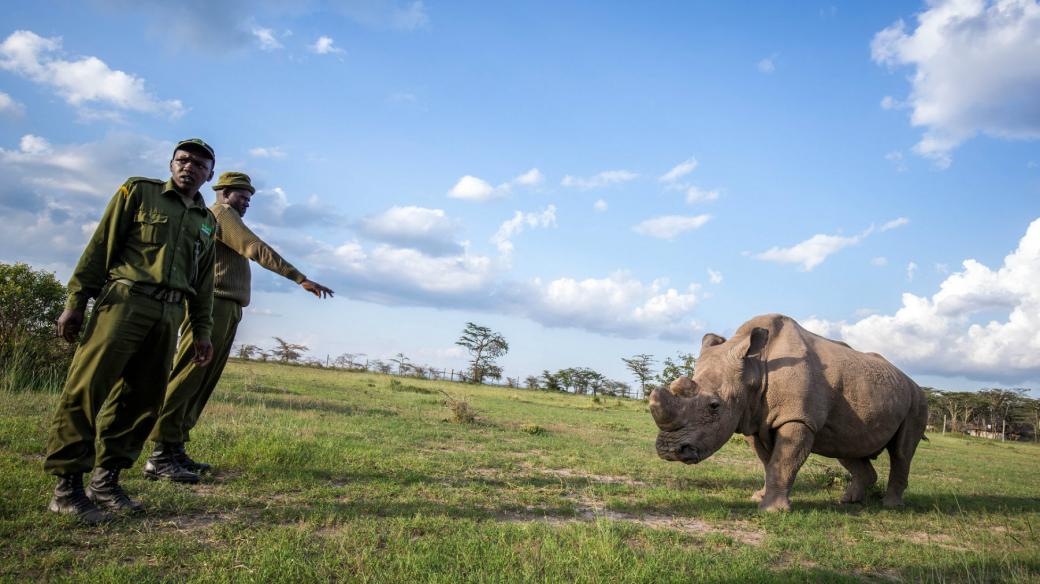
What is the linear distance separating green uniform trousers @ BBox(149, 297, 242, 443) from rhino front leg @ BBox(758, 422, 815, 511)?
5.51 meters

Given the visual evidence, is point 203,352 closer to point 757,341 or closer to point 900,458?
point 757,341

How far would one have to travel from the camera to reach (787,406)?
5.57m

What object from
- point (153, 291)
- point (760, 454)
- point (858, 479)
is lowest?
point (858, 479)

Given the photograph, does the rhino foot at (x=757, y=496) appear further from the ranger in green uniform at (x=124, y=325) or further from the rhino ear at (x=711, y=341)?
the ranger in green uniform at (x=124, y=325)

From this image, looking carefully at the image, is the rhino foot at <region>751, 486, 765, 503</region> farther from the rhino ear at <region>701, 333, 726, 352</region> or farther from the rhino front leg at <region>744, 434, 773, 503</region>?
the rhino ear at <region>701, 333, 726, 352</region>

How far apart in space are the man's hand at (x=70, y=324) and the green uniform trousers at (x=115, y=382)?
7cm

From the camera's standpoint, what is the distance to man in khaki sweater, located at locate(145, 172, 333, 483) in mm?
4891

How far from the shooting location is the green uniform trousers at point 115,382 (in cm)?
364

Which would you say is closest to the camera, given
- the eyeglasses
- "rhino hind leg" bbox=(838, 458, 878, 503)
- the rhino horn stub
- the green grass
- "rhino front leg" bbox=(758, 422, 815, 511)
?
the green grass

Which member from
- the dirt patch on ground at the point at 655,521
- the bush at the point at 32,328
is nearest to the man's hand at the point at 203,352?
the dirt patch on ground at the point at 655,521

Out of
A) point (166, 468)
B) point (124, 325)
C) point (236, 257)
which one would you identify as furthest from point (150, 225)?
point (166, 468)

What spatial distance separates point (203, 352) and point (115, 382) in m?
0.96

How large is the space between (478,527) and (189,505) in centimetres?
210

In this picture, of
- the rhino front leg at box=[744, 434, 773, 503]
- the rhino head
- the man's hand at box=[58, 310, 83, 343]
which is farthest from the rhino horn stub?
the man's hand at box=[58, 310, 83, 343]
